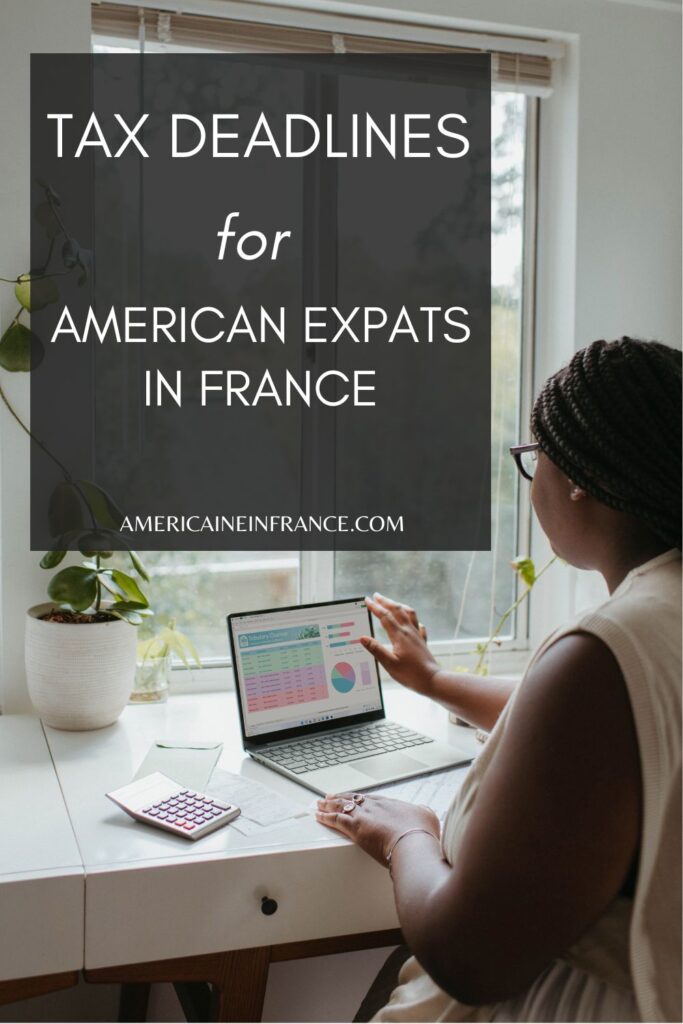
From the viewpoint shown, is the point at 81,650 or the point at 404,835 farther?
the point at 81,650

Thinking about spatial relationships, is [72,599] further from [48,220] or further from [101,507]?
[48,220]

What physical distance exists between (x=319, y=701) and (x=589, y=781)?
902 mm

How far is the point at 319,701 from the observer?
5.57 ft

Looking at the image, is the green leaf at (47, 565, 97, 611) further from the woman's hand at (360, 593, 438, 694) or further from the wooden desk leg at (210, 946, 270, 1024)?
the wooden desk leg at (210, 946, 270, 1024)

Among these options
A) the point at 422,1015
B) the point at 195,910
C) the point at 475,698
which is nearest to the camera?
the point at 422,1015

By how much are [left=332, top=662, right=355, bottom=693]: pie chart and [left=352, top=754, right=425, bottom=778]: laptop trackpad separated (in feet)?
0.54

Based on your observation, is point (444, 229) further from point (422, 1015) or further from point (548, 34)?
point (422, 1015)

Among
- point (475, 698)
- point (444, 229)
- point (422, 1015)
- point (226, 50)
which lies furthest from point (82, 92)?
point (422, 1015)

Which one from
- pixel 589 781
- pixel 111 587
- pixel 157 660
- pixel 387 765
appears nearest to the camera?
pixel 589 781

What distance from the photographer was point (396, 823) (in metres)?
1.24

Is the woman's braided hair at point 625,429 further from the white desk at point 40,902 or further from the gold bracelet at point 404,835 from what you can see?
the white desk at point 40,902

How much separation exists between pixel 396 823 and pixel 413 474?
107 centimetres

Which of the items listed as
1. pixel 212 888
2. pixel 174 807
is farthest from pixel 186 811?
pixel 212 888

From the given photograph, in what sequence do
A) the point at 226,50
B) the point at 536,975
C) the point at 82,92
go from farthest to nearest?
A: 1. the point at 226,50
2. the point at 82,92
3. the point at 536,975
